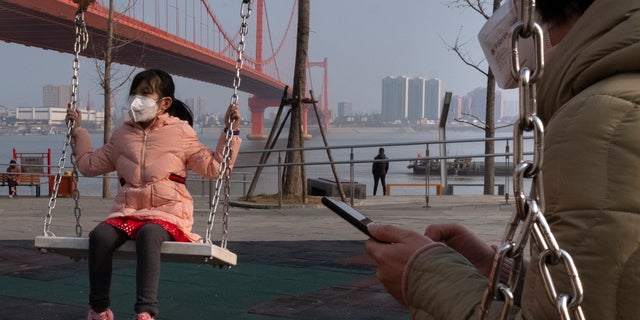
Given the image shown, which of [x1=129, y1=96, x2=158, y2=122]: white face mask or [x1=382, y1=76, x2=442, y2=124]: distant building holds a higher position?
[x1=382, y1=76, x2=442, y2=124]: distant building

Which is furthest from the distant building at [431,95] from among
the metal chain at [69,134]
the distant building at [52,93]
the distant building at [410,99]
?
the metal chain at [69,134]

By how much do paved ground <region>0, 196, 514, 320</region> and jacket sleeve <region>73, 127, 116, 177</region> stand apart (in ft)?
2.44

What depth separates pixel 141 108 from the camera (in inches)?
144

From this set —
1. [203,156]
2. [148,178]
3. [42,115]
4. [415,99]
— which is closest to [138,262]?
[148,178]

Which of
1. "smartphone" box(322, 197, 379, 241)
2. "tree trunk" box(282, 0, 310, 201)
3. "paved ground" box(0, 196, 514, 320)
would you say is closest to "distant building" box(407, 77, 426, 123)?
"tree trunk" box(282, 0, 310, 201)

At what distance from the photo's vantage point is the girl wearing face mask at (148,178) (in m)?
3.36

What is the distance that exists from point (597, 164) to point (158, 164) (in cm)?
289

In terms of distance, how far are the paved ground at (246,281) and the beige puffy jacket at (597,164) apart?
317 centimetres

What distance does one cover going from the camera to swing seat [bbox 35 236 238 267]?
3.23 m

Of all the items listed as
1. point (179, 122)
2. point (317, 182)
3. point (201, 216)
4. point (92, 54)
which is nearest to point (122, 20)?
point (92, 54)

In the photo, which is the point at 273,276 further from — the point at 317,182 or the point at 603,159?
the point at 317,182

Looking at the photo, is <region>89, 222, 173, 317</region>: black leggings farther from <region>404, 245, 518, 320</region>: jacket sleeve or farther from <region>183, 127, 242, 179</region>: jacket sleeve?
<region>404, 245, 518, 320</region>: jacket sleeve

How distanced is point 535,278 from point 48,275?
4.85 m

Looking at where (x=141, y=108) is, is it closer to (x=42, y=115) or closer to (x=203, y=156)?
(x=203, y=156)
